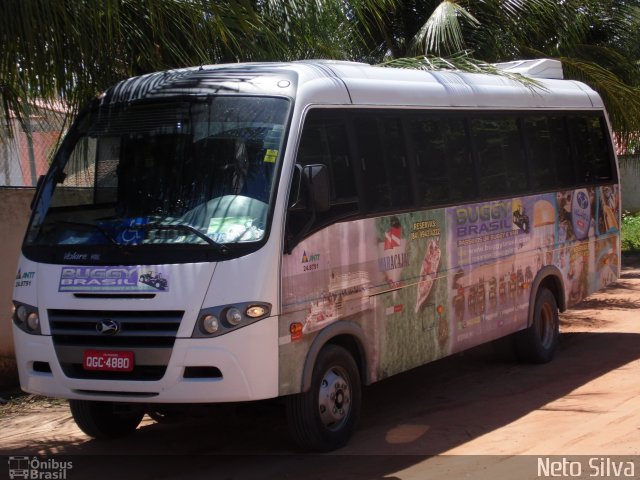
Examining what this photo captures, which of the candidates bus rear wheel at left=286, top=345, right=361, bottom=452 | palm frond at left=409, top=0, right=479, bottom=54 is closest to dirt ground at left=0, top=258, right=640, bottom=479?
bus rear wheel at left=286, top=345, right=361, bottom=452

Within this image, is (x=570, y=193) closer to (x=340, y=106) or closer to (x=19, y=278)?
(x=340, y=106)

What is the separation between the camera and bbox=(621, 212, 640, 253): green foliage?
23.0 m

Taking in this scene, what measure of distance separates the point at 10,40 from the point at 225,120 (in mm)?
1715

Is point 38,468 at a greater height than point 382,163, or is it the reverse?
point 382,163

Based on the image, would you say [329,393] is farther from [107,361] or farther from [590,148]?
[590,148]

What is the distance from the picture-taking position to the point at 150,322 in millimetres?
6777

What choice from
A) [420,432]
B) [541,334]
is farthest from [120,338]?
[541,334]

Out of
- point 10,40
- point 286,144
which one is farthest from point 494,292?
point 10,40

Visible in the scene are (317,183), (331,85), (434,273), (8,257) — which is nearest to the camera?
(317,183)

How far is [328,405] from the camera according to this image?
7422 mm

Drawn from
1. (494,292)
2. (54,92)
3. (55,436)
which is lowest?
(55,436)

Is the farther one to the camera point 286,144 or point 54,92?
A: point 54,92

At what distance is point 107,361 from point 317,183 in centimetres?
189

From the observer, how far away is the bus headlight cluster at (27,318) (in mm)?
7211
